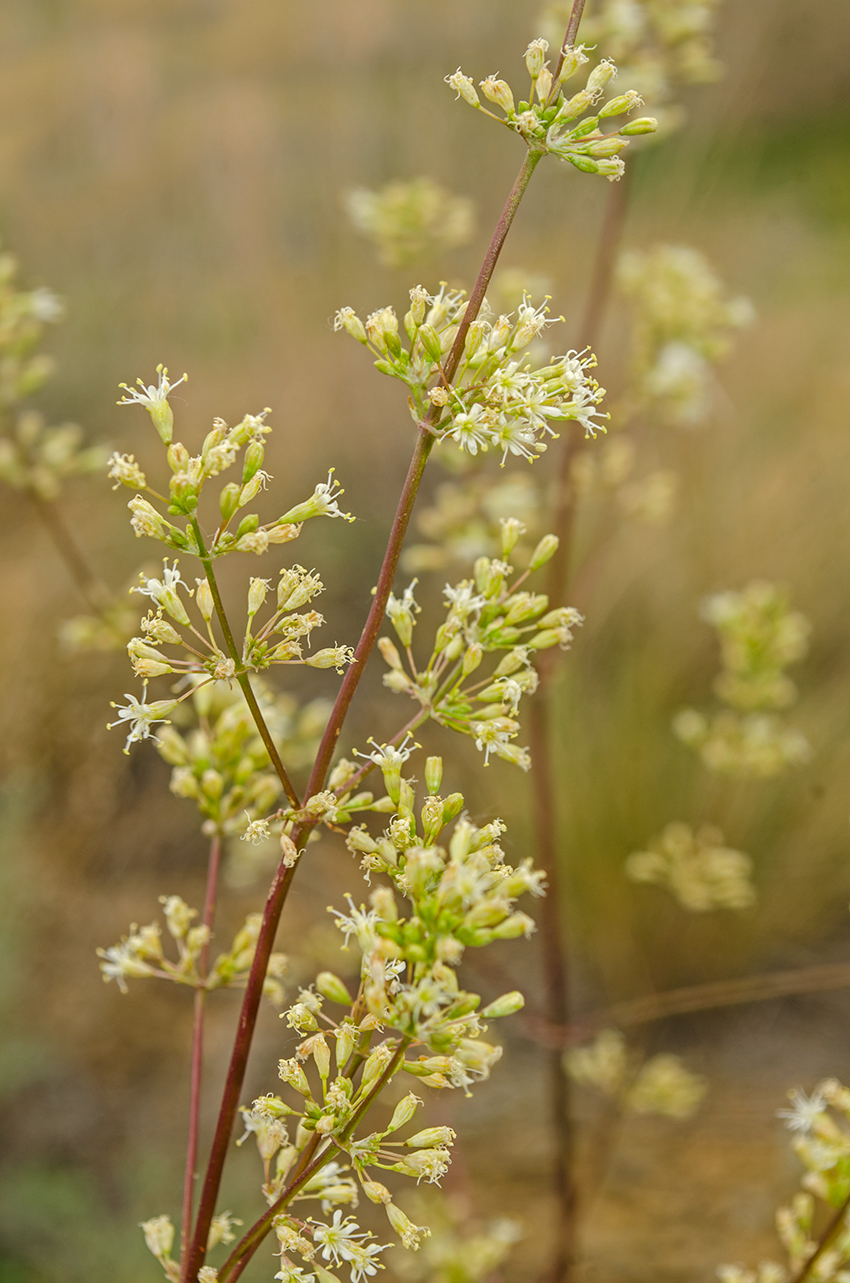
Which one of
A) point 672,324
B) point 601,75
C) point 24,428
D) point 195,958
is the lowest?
point 195,958

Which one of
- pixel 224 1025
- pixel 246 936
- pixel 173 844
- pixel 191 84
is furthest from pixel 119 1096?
pixel 191 84

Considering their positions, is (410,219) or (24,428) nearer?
(24,428)

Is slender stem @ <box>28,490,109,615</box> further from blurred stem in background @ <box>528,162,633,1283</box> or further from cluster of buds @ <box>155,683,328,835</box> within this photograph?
blurred stem in background @ <box>528,162,633,1283</box>

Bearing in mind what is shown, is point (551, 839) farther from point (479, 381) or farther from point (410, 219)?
point (410, 219)

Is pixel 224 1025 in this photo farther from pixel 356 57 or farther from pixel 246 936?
pixel 356 57

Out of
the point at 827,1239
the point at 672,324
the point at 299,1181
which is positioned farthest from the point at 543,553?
the point at 672,324

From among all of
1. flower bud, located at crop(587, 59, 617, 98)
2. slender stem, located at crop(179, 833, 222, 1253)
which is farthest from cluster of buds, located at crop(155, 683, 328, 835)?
flower bud, located at crop(587, 59, 617, 98)
